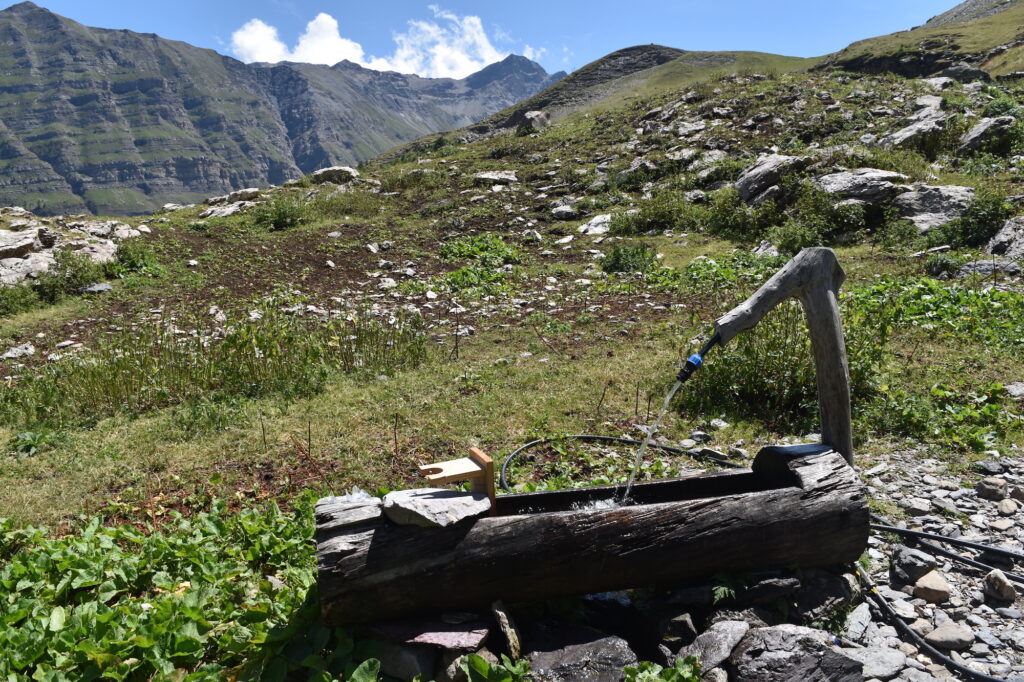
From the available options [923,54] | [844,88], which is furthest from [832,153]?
[923,54]

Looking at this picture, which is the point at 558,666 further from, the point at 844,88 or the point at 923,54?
the point at 923,54

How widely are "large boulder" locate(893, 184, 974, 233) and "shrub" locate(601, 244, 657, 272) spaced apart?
558cm

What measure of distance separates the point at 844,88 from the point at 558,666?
3058 centimetres

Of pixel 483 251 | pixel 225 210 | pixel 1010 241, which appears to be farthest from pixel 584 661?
pixel 225 210

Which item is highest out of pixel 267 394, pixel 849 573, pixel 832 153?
pixel 832 153

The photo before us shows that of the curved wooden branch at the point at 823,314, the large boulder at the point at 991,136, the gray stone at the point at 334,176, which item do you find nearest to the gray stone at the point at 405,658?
the curved wooden branch at the point at 823,314

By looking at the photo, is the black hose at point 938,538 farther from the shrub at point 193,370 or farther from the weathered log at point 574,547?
the shrub at point 193,370

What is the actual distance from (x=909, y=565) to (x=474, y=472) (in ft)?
9.34

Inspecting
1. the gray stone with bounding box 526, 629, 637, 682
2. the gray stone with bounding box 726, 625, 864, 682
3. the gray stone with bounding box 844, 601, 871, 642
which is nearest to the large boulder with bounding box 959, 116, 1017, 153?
the gray stone with bounding box 844, 601, 871, 642

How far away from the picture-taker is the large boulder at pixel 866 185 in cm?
1309

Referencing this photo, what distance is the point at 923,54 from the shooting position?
3891 centimetres

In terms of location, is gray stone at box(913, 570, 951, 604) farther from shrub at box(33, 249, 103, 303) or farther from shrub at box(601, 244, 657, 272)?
shrub at box(33, 249, 103, 303)

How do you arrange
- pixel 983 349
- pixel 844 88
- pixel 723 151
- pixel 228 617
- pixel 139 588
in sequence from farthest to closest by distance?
pixel 844 88, pixel 723 151, pixel 983 349, pixel 139 588, pixel 228 617

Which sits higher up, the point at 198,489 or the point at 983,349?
the point at 198,489
